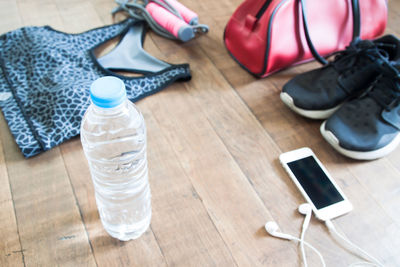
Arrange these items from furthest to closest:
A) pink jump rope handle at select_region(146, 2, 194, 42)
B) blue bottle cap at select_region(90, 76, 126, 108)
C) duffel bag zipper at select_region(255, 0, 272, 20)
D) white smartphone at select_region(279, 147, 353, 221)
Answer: pink jump rope handle at select_region(146, 2, 194, 42), duffel bag zipper at select_region(255, 0, 272, 20), white smartphone at select_region(279, 147, 353, 221), blue bottle cap at select_region(90, 76, 126, 108)

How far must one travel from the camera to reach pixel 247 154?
0.96 metres

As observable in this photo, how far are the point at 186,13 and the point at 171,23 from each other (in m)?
0.09

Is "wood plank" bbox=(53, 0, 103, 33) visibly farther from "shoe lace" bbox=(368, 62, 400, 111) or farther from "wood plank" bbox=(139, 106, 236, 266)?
"shoe lace" bbox=(368, 62, 400, 111)

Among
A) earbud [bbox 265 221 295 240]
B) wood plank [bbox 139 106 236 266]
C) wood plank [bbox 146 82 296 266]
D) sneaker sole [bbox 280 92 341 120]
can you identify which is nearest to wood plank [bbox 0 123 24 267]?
wood plank [bbox 139 106 236 266]

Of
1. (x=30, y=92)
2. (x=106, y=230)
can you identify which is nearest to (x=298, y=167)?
(x=106, y=230)

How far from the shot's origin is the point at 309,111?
1.02 m

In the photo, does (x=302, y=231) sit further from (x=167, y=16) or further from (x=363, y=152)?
(x=167, y=16)

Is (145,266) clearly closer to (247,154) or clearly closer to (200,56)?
(247,154)

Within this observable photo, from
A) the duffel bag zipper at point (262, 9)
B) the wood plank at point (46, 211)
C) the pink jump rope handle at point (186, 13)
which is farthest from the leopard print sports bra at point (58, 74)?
the duffel bag zipper at point (262, 9)

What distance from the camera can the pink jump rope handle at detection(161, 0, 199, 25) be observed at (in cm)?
128

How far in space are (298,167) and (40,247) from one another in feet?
2.13

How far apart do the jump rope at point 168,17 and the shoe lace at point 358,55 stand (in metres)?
0.49

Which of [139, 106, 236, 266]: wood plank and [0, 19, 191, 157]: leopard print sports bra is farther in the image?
[0, 19, 191, 157]: leopard print sports bra

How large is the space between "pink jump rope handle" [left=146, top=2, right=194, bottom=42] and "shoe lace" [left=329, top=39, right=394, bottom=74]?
1.62ft
